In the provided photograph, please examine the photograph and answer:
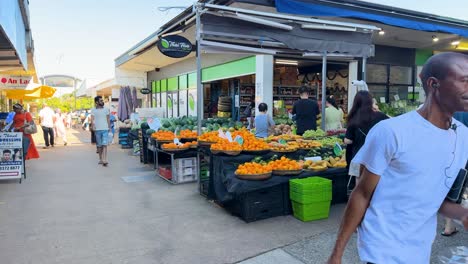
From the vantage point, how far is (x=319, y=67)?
13586mm

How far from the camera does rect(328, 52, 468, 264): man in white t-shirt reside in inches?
63.8

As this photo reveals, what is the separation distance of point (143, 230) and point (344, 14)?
19.7 ft

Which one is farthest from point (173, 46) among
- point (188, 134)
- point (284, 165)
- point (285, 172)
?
point (285, 172)

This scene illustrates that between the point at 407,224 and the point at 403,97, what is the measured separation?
13557mm

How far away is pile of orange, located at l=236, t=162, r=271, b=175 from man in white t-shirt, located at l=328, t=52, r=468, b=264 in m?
3.44

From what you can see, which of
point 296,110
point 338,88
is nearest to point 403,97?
point 338,88

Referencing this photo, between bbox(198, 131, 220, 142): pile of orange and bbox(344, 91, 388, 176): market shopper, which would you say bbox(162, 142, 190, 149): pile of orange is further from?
bbox(344, 91, 388, 176): market shopper

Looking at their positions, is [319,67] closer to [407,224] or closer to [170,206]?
[170,206]

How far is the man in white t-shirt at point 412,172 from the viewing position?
5.32 feet

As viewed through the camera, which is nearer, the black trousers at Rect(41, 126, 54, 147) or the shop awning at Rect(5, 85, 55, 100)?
the black trousers at Rect(41, 126, 54, 147)

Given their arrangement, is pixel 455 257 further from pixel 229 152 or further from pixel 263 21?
pixel 263 21

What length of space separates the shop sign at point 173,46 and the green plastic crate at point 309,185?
327 centimetres

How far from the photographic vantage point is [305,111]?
308 inches

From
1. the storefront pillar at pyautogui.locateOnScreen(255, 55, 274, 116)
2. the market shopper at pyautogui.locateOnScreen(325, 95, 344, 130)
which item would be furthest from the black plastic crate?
the storefront pillar at pyautogui.locateOnScreen(255, 55, 274, 116)
